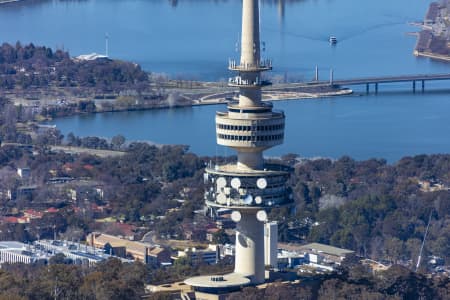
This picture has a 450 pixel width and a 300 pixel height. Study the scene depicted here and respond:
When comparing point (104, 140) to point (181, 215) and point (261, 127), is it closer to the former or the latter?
point (181, 215)

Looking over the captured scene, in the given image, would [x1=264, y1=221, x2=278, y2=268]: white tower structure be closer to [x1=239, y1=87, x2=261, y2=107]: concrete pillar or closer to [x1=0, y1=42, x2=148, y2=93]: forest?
[x1=239, y1=87, x2=261, y2=107]: concrete pillar

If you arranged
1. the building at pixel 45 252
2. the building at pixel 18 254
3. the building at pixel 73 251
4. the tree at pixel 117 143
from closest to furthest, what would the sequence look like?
the building at pixel 73 251 → the building at pixel 45 252 → the building at pixel 18 254 → the tree at pixel 117 143

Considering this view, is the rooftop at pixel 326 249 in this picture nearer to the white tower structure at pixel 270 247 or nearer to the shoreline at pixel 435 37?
the white tower structure at pixel 270 247

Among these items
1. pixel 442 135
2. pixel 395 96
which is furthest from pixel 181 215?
pixel 395 96

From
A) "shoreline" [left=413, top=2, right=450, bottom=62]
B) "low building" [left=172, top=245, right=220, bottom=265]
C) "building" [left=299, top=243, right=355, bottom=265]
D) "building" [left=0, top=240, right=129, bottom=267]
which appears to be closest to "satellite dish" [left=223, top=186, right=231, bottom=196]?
"building" [left=0, top=240, right=129, bottom=267]

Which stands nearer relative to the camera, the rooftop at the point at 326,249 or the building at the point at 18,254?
the building at the point at 18,254

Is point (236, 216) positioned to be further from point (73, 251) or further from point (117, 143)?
point (117, 143)

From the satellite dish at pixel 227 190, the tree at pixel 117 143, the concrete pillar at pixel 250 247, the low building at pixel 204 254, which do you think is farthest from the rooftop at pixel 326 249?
the tree at pixel 117 143
